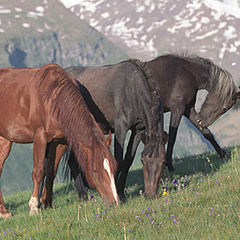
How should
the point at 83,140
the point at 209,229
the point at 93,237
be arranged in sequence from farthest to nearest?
1. the point at 83,140
2. the point at 93,237
3. the point at 209,229

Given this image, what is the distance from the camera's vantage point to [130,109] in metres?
9.68

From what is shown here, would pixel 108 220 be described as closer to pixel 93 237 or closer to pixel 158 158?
pixel 93 237

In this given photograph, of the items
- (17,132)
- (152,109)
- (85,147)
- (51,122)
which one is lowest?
(17,132)

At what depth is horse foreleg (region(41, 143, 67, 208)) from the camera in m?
9.32

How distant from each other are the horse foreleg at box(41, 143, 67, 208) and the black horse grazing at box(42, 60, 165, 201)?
1.34m

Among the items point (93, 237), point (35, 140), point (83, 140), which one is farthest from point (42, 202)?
point (93, 237)

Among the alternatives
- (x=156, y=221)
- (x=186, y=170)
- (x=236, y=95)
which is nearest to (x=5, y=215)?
(x=156, y=221)

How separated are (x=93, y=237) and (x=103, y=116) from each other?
5121 millimetres

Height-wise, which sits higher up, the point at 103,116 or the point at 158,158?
the point at 158,158

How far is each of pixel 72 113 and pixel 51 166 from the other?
1.83m

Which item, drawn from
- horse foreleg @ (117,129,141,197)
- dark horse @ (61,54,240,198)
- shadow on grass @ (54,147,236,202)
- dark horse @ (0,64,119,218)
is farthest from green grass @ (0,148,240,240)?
dark horse @ (61,54,240,198)

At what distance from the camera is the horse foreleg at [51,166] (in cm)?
932

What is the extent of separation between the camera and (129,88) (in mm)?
9883

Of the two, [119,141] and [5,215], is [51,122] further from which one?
[5,215]
